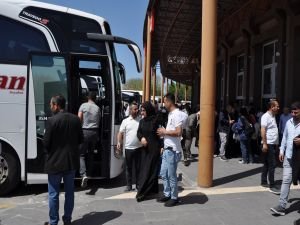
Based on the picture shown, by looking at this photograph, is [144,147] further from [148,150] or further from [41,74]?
[41,74]

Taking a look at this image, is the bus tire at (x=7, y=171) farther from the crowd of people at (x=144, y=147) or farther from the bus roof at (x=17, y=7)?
the bus roof at (x=17, y=7)

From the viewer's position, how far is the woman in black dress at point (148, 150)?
7.30 m

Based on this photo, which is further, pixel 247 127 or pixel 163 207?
pixel 247 127

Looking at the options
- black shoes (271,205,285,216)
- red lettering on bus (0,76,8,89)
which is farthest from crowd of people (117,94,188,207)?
red lettering on bus (0,76,8,89)

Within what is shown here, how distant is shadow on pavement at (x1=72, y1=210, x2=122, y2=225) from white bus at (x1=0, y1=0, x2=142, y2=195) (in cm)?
167

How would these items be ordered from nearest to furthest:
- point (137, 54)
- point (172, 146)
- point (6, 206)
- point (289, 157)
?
point (289, 157), point (172, 146), point (6, 206), point (137, 54)

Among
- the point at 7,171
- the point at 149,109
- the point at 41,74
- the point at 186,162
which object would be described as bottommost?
the point at 186,162

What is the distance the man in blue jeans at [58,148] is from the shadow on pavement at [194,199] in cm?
240

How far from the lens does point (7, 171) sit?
7.77m

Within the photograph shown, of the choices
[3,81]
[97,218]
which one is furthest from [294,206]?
[3,81]

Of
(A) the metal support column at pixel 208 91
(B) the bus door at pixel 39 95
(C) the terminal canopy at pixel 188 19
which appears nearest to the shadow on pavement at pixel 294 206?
(A) the metal support column at pixel 208 91

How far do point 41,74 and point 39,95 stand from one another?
1.34 feet

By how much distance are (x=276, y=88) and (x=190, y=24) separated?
826 cm

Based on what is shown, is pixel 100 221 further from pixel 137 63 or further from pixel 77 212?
pixel 137 63
